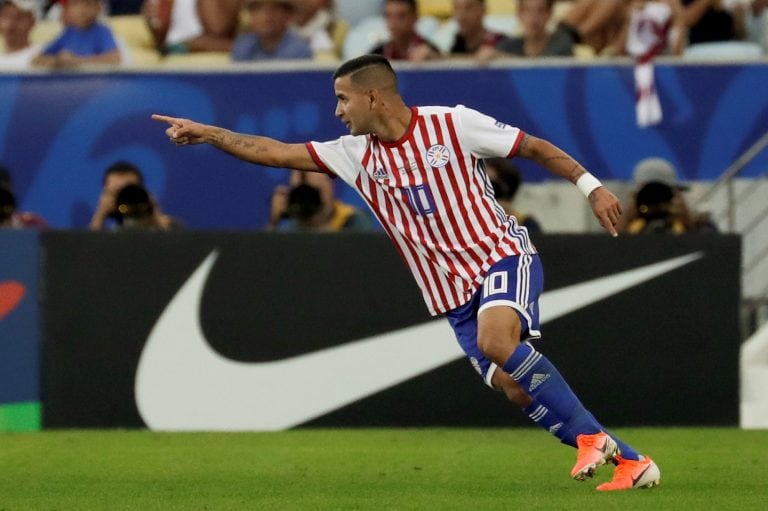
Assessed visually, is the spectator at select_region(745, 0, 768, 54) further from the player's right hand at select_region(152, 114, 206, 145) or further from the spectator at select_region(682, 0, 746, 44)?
the player's right hand at select_region(152, 114, 206, 145)

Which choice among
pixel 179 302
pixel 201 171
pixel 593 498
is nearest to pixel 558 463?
pixel 593 498

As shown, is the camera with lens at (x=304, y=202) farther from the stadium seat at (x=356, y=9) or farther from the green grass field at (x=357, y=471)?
the stadium seat at (x=356, y=9)

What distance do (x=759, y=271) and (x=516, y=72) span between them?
2.64 meters

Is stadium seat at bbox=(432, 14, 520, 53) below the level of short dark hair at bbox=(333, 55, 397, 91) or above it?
above

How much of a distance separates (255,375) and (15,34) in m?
4.91

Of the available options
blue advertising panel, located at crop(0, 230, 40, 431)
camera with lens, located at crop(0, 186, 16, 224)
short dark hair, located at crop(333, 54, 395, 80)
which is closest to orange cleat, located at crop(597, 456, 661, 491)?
short dark hair, located at crop(333, 54, 395, 80)

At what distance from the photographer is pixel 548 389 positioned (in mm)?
8047

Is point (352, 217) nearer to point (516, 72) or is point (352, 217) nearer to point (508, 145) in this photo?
point (516, 72)

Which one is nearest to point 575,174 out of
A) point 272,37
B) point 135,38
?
point 272,37

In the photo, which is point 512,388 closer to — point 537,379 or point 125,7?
point 537,379

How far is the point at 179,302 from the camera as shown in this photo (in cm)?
1234

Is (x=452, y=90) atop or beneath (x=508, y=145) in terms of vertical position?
atop

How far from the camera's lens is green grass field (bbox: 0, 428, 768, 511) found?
306 inches

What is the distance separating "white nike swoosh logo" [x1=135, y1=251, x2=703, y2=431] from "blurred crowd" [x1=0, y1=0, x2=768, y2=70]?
3.30 m
